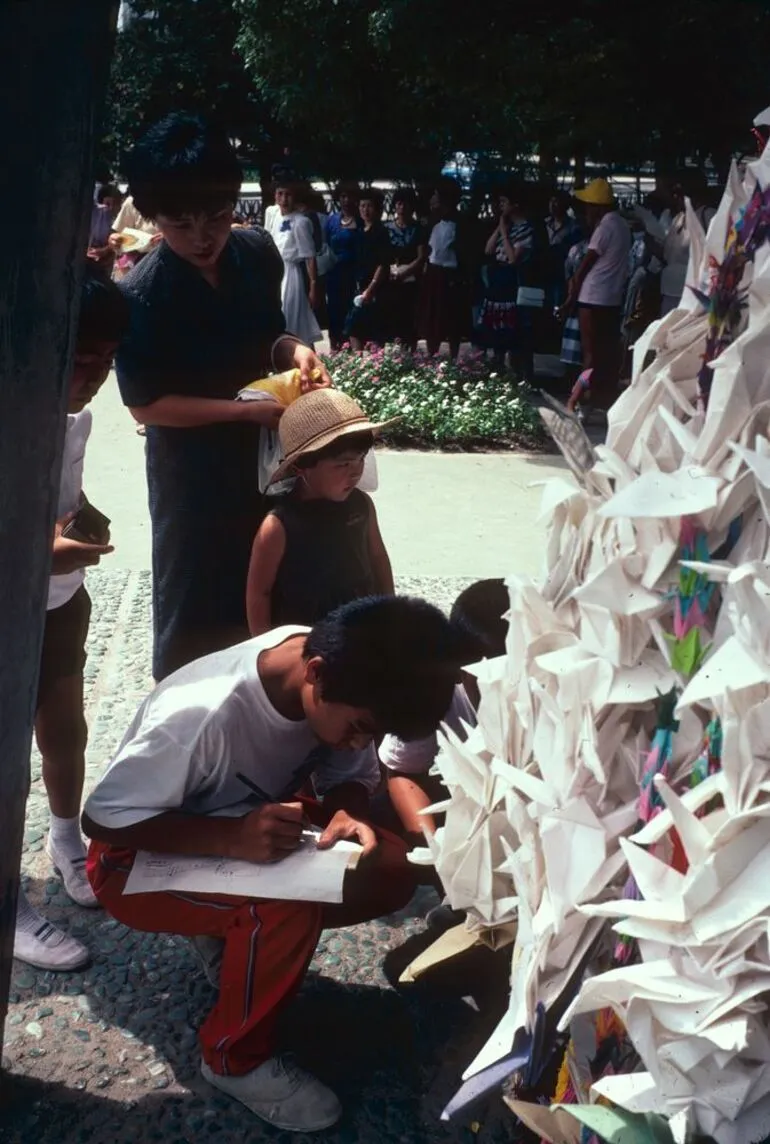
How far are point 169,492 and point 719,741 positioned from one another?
1.90 meters

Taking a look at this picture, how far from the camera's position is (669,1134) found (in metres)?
1.43

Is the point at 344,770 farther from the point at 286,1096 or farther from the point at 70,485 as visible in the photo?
the point at 70,485

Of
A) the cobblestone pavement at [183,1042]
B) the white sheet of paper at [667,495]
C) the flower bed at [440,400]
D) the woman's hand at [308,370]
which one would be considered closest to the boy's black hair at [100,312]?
the woman's hand at [308,370]

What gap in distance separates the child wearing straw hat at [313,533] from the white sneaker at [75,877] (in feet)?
2.14

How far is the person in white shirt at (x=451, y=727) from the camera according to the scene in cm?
265

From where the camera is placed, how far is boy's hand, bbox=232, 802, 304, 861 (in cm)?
224

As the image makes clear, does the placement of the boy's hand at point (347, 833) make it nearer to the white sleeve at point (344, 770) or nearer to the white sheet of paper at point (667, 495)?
the white sleeve at point (344, 770)

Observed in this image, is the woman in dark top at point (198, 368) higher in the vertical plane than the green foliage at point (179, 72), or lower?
lower

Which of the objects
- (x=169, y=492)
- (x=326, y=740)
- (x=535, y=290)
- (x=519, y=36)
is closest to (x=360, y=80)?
(x=519, y=36)

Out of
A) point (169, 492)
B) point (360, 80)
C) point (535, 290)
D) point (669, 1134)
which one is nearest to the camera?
point (669, 1134)

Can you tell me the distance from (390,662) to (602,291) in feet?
22.1

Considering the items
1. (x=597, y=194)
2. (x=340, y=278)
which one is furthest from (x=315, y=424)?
(x=340, y=278)

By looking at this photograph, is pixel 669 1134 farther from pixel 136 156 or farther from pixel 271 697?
pixel 136 156

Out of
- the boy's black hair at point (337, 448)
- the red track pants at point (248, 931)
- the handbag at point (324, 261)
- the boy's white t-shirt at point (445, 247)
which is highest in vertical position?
the boy's white t-shirt at point (445, 247)
